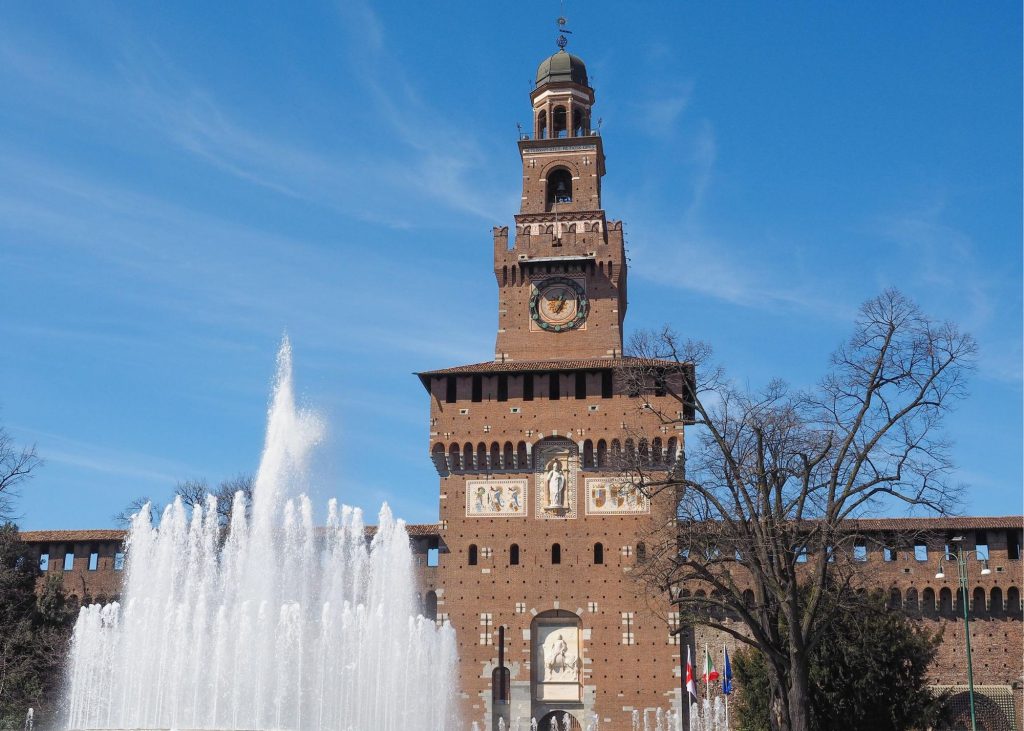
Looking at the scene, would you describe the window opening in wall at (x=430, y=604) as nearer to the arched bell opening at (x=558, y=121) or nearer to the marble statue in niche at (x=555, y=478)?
the marble statue in niche at (x=555, y=478)

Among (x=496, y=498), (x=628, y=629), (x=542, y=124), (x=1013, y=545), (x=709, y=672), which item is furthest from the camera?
(x=542, y=124)

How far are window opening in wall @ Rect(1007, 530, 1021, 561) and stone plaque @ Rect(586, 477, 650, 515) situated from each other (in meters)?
13.5

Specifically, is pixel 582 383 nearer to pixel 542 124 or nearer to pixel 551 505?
pixel 551 505

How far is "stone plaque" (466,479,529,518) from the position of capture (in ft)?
139

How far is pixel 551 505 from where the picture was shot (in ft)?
137

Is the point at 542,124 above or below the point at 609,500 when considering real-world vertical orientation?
above

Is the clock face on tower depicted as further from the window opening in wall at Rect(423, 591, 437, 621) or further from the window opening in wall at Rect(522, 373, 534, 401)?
the window opening in wall at Rect(423, 591, 437, 621)

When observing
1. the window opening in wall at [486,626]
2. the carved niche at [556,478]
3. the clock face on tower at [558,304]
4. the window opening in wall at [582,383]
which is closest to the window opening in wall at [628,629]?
the carved niche at [556,478]

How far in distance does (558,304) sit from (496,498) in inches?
325

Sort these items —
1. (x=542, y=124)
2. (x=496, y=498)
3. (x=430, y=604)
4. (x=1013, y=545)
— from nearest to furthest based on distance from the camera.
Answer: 1. (x=496, y=498)
2. (x=1013, y=545)
3. (x=430, y=604)
4. (x=542, y=124)

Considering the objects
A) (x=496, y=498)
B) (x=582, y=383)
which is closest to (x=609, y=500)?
(x=496, y=498)

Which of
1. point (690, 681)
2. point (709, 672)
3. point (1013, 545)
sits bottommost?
point (690, 681)

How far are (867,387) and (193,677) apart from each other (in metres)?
19.2

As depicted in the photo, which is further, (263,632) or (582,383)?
(582,383)
